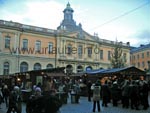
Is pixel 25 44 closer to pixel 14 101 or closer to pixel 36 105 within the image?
pixel 14 101

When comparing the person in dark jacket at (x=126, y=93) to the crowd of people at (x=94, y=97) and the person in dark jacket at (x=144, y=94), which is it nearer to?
the crowd of people at (x=94, y=97)

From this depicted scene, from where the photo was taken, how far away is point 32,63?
140ft

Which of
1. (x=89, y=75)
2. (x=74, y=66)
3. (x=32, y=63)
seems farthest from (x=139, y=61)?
(x=89, y=75)

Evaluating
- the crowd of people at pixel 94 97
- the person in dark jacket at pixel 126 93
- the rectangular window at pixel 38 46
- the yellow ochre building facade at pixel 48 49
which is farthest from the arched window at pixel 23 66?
the person in dark jacket at pixel 126 93

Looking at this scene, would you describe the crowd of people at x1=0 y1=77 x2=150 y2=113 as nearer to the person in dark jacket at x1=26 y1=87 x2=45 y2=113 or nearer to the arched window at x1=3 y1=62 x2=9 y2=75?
the person in dark jacket at x1=26 y1=87 x2=45 y2=113

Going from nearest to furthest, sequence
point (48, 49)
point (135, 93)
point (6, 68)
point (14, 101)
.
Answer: point (14, 101) → point (135, 93) → point (6, 68) → point (48, 49)

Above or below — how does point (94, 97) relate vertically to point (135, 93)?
below

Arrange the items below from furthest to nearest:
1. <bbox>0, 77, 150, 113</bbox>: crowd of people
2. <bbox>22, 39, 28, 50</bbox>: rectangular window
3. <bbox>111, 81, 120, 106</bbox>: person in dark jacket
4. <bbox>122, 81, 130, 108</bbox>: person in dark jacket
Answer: <bbox>22, 39, 28, 50</bbox>: rectangular window
<bbox>111, 81, 120, 106</bbox>: person in dark jacket
<bbox>122, 81, 130, 108</bbox>: person in dark jacket
<bbox>0, 77, 150, 113</bbox>: crowd of people

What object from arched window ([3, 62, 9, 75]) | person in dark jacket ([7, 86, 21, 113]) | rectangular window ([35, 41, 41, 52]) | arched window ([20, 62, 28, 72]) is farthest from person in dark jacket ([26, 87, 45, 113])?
rectangular window ([35, 41, 41, 52])

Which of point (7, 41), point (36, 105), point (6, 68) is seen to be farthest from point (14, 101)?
point (7, 41)

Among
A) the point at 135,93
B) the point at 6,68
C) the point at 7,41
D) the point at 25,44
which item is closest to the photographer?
the point at 135,93

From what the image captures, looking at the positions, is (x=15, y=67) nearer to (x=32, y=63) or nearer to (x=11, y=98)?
(x=32, y=63)

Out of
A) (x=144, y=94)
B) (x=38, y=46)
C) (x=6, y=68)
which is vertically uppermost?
(x=38, y=46)

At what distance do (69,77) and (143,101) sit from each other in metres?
20.0
